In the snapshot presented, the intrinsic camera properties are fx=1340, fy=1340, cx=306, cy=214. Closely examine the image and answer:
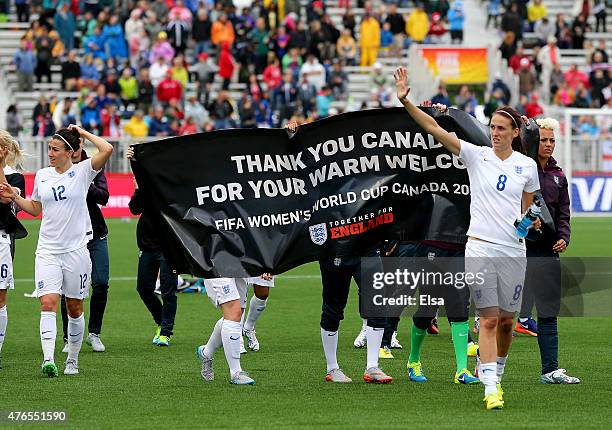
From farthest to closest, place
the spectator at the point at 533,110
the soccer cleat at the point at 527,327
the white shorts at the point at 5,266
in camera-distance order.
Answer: the spectator at the point at 533,110, the soccer cleat at the point at 527,327, the white shorts at the point at 5,266

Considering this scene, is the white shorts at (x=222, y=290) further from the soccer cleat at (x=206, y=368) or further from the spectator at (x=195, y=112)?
the spectator at (x=195, y=112)

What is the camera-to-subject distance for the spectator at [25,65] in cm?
3706

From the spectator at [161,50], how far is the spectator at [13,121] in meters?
4.99

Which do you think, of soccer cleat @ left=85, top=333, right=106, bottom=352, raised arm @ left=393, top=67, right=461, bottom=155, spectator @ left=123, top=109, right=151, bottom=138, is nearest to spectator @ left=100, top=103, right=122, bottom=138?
spectator @ left=123, top=109, right=151, bottom=138

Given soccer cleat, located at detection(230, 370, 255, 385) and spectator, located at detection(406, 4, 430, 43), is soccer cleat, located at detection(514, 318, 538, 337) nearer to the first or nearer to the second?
soccer cleat, located at detection(230, 370, 255, 385)

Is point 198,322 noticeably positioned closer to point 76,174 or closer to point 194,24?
point 76,174

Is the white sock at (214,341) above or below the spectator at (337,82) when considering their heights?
below

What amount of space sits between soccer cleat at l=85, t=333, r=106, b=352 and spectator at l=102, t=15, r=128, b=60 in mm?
24848

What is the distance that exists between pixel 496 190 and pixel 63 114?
2555cm

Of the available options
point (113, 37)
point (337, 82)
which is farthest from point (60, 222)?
point (113, 37)

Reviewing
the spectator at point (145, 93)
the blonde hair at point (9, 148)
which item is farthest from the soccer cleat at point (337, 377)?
the spectator at point (145, 93)

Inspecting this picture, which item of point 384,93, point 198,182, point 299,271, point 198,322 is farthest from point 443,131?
point 384,93

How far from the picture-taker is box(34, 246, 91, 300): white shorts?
12.0m

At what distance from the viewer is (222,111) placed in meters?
34.9
